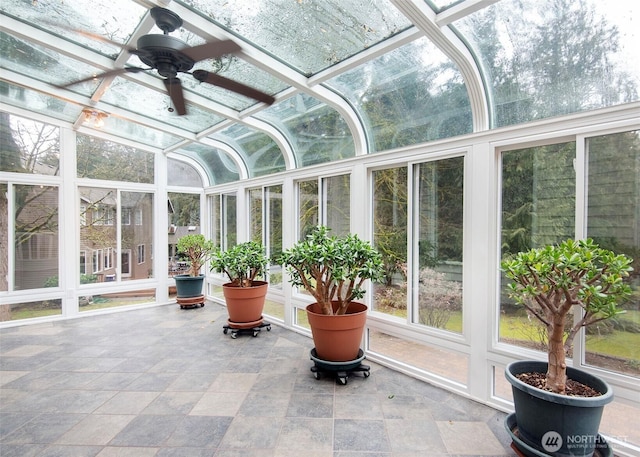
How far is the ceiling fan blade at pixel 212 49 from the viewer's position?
75.2 inches

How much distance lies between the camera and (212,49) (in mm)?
1953

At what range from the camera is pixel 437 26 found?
2.10m

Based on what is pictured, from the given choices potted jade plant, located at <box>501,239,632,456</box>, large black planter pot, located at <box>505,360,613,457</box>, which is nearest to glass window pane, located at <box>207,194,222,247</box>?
potted jade plant, located at <box>501,239,632,456</box>

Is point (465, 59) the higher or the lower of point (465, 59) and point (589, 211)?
the higher

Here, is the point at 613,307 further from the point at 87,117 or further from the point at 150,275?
the point at 150,275

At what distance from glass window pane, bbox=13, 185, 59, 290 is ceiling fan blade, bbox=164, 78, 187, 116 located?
12.8ft

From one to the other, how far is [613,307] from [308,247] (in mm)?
2207

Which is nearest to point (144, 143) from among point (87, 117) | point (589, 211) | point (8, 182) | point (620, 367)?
point (87, 117)

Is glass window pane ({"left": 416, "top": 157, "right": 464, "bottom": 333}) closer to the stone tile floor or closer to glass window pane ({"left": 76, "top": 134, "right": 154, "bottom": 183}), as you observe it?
the stone tile floor

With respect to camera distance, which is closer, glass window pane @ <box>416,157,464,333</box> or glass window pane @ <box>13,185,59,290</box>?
glass window pane @ <box>416,157,464,333</box>

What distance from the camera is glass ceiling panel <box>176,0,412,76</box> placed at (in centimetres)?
220

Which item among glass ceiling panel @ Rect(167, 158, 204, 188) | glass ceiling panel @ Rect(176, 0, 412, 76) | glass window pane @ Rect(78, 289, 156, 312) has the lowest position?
glass window pane @ Rect(78, 289, 156, 312)

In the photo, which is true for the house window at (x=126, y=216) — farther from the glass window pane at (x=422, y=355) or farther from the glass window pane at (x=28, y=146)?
the glass window pane at (x=422, y=355)

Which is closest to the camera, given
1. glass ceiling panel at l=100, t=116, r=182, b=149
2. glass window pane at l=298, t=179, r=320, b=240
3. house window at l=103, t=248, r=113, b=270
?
glass window pane at l=298, t=179, r=320, b=240
